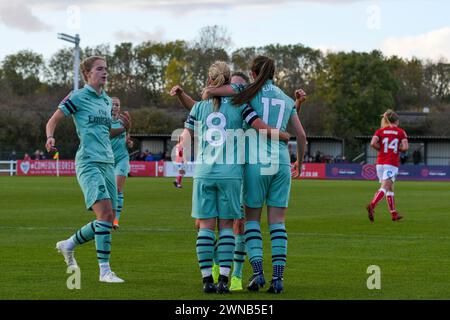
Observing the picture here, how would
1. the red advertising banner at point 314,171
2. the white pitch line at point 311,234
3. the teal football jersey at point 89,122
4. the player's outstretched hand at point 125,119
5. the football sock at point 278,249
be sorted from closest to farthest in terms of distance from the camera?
the football sock at point 278,249, the teal football jersey at point 89,122, the player's outstretched hand at point 125,119, the white pitch line at point 311,234, the red advertising banner at point 314,171

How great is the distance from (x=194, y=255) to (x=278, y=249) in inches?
143

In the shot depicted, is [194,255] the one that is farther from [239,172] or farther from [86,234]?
[239,172]

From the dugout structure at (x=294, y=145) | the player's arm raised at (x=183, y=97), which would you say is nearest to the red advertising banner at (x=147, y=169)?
the dugout structure at (x=294, y=145)

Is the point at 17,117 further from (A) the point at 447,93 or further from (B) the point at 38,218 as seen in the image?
(B) the point at 38,218

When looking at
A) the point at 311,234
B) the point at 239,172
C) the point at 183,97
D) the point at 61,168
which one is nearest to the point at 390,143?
the point at 311,234

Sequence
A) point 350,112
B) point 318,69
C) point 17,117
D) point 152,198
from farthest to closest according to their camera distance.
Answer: point 318,69, point 350,112, point 17,117, point 152,198

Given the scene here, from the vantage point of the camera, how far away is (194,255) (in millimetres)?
13188

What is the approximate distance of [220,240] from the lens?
9.72 m

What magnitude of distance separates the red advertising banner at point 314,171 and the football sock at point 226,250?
176 ft

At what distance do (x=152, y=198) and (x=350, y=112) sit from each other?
208 ft

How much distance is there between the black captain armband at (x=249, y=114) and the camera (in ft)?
31.3

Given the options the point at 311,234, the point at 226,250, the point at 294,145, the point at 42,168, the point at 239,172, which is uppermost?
the point at 294,145

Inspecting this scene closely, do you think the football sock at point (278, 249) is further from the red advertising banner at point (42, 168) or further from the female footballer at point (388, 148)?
the red advertising banner at point (42, 168)
